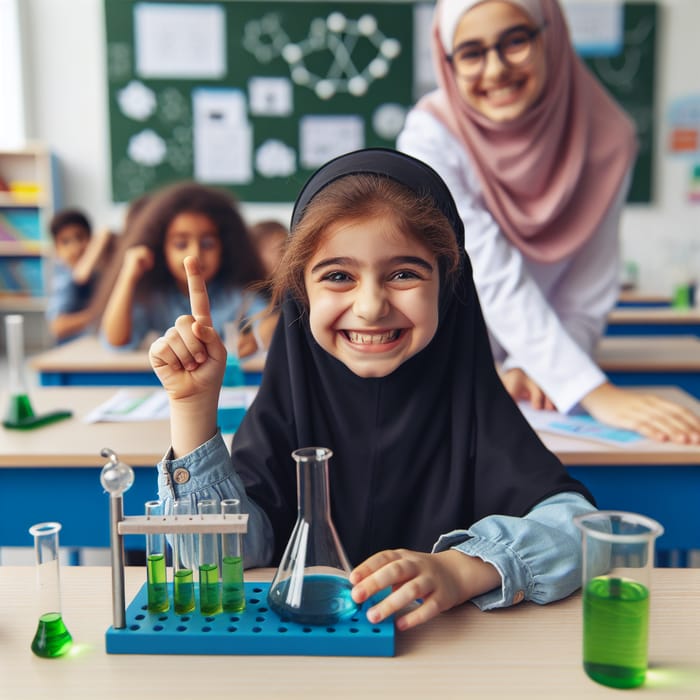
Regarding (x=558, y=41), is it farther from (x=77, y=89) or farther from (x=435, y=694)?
(x=77, y=89)

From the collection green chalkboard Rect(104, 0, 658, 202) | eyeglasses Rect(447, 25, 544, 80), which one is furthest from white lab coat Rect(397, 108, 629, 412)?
green chalkboard Rect(104, 0, 658, 202)

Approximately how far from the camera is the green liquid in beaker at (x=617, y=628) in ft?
2.18

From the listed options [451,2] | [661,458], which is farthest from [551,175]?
[661,458]

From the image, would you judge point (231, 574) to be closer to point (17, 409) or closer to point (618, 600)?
point (618, 600)

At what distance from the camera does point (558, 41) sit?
1.86 metres

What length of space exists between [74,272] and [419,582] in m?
3.59

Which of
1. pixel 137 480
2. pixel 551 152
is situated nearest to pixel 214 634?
pixel 137 480

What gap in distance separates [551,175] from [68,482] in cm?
131

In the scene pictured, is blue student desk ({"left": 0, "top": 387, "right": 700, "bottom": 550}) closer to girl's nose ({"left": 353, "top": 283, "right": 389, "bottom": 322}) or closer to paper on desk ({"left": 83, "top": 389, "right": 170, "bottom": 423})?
paper on desk ({"left": 83, "top": 389, "right": 170, "bottom": 423})

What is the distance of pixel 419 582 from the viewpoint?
78 cm

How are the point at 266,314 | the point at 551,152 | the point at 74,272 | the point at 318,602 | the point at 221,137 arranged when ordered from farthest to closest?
the point at 221,137
the point at 74,272
the point at 551,152
the point at 266,314
the point at 318,602

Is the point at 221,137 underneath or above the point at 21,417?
above

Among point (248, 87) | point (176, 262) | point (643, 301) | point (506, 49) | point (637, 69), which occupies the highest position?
point (637, 69)

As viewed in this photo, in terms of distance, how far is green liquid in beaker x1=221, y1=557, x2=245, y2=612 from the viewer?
79 centimetres
